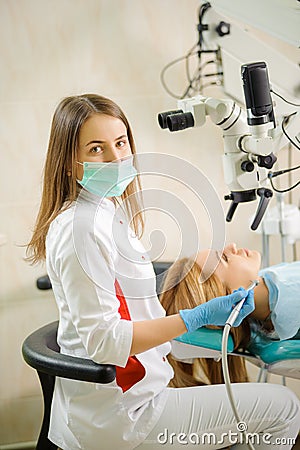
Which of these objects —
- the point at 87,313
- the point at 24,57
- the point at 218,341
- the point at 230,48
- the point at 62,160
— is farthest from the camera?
the point at 24,57

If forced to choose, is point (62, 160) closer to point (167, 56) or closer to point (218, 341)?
point (218, 341)

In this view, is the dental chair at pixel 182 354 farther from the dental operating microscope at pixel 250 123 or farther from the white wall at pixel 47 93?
the white wall at pixel 47 93

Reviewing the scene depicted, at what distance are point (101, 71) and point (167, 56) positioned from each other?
0.24 metres

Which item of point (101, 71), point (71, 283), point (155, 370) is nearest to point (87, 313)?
point (71, 283)

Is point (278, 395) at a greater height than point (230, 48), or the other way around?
point (230, 48)

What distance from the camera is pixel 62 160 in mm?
1665

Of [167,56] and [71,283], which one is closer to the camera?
[71,283]

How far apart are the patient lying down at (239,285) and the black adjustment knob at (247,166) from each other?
29 centimetres

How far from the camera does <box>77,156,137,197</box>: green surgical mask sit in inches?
64.5

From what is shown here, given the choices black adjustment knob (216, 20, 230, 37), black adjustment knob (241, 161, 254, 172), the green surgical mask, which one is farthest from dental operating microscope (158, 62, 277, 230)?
black adjustment knob (216, 20, 230, 37)
